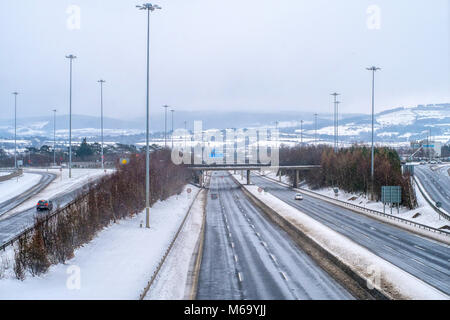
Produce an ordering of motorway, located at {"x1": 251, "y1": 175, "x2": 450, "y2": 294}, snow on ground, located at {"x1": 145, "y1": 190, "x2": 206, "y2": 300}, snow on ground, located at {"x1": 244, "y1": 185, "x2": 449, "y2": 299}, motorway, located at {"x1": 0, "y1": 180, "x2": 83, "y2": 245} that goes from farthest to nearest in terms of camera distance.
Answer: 1. motorway, located at {"x1": 0, "y1": 180, "x2": 83, "y2": 245}
2. motorway, located at {"x1": 251, "y1": 175, "x2": 450, "y2": 294}
3. snow on ground, located at {"x1": 145, "y1": 190, "x2": 206, "y2": 300}
4. snow on ground, located at {"x1": 244, "y1": 185, "x2": 449, "y2": 299}

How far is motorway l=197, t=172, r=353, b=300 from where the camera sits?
21.7 metres

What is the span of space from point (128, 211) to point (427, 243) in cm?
2657

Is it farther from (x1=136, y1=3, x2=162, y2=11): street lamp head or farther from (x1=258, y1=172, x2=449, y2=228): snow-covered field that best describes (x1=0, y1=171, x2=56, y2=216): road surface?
(x1=258, y1=172, x2=449, y2=228): snow-covered field

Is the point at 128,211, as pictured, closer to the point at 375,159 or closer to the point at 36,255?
the point at 36,255

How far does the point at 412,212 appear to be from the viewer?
53906mm

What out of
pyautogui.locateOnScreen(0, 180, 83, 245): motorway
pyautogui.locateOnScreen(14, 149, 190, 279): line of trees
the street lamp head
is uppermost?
the street lamp head

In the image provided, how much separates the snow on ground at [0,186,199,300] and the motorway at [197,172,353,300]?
335cm

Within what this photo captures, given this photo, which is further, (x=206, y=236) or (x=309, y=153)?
(x=309, y=153)

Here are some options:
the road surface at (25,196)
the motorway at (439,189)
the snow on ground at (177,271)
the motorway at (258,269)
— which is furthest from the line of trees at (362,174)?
the road surface at (25,196)

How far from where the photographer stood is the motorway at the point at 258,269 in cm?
2169

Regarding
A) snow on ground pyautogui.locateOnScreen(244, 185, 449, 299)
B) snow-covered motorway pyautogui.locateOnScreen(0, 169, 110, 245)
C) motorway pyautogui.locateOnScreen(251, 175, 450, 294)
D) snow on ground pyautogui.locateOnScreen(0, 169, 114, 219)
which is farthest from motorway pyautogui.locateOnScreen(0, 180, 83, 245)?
motorway pyautogui.locateOnScreen(251, 175, 450, 294)

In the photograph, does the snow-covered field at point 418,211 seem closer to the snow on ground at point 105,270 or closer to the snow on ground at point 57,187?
the snow on ground at point 105,270

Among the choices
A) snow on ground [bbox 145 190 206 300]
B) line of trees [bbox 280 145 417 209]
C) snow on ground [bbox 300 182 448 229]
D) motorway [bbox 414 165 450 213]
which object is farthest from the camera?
motorway [bbox 414 165 450 213]
